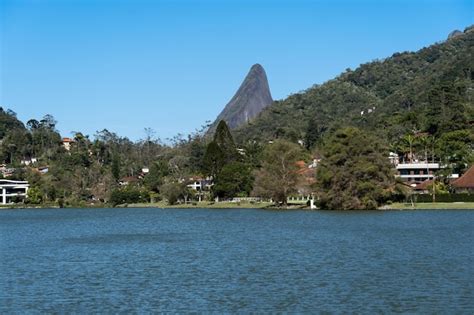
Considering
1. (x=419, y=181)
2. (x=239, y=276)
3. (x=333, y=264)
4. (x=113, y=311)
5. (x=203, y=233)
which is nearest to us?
(x=113, y=311)

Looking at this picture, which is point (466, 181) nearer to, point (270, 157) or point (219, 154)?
point (270, 157)

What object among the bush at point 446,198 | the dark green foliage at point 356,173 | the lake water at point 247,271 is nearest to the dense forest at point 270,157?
the dark green foliage at point 356,173

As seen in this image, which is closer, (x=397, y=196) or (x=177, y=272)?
(x=177, y=272)

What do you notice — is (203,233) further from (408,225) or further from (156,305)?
(156,305)

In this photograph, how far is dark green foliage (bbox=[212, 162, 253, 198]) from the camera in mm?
114312

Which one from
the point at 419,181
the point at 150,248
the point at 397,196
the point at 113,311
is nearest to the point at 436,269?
the point at 113,311

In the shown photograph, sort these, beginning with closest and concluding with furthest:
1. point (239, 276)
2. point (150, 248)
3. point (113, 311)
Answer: point (113, 311)
point (239, 276)
point (150, 248)

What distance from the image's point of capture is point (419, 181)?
11500 centimetres

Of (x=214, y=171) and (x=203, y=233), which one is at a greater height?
(x=214, y=171)

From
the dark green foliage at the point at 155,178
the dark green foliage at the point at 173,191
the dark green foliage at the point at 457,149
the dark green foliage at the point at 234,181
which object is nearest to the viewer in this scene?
the dark green foliage at the point at 457,149

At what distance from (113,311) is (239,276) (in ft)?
27.0

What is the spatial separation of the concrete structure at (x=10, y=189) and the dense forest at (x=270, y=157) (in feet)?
7.02

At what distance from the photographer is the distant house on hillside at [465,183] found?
3583 inches

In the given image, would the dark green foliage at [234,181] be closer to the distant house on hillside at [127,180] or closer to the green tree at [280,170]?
the green tree at [280,170]
